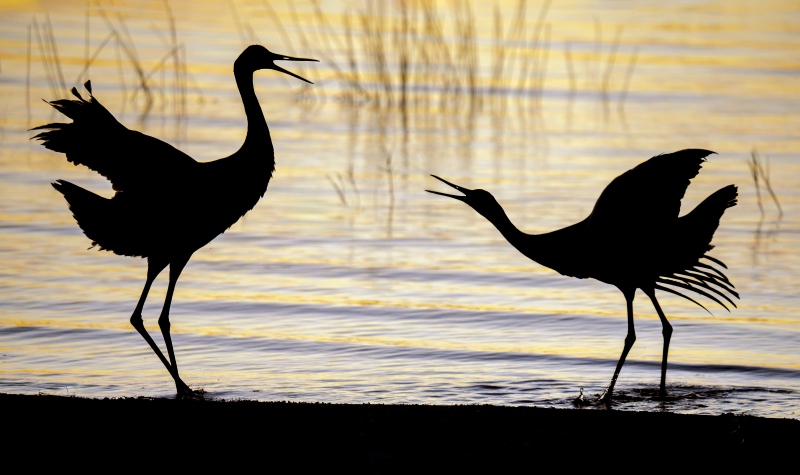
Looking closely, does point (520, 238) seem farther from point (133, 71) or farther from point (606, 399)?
point (133, 71)

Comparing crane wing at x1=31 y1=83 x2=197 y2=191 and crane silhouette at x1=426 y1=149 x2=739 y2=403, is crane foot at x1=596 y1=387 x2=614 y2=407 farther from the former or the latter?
crane wing at x1=31 y1=83 x2=197 y2=191

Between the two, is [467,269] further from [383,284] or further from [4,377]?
[4,377]

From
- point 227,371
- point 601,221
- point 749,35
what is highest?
point 749,35

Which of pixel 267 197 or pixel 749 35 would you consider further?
pixel 749 35

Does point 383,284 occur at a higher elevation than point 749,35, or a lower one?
lower

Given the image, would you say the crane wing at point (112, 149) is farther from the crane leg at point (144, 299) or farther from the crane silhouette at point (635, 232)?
the crane silhouette at point (635, 232)

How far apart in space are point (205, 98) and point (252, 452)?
582 inches

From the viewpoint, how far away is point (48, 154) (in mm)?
15859

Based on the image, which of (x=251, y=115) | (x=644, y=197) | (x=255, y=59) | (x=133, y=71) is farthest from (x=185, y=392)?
(x=133, y=71)

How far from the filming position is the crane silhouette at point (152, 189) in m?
7.78

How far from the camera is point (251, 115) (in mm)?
8227

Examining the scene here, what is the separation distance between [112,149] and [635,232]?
317 cm

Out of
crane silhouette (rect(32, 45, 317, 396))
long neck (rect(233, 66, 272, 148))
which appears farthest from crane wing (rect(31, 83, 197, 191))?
long neck (rect(233, 66, 272, 148))

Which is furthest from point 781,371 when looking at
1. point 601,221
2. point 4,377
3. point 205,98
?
point 205,98
